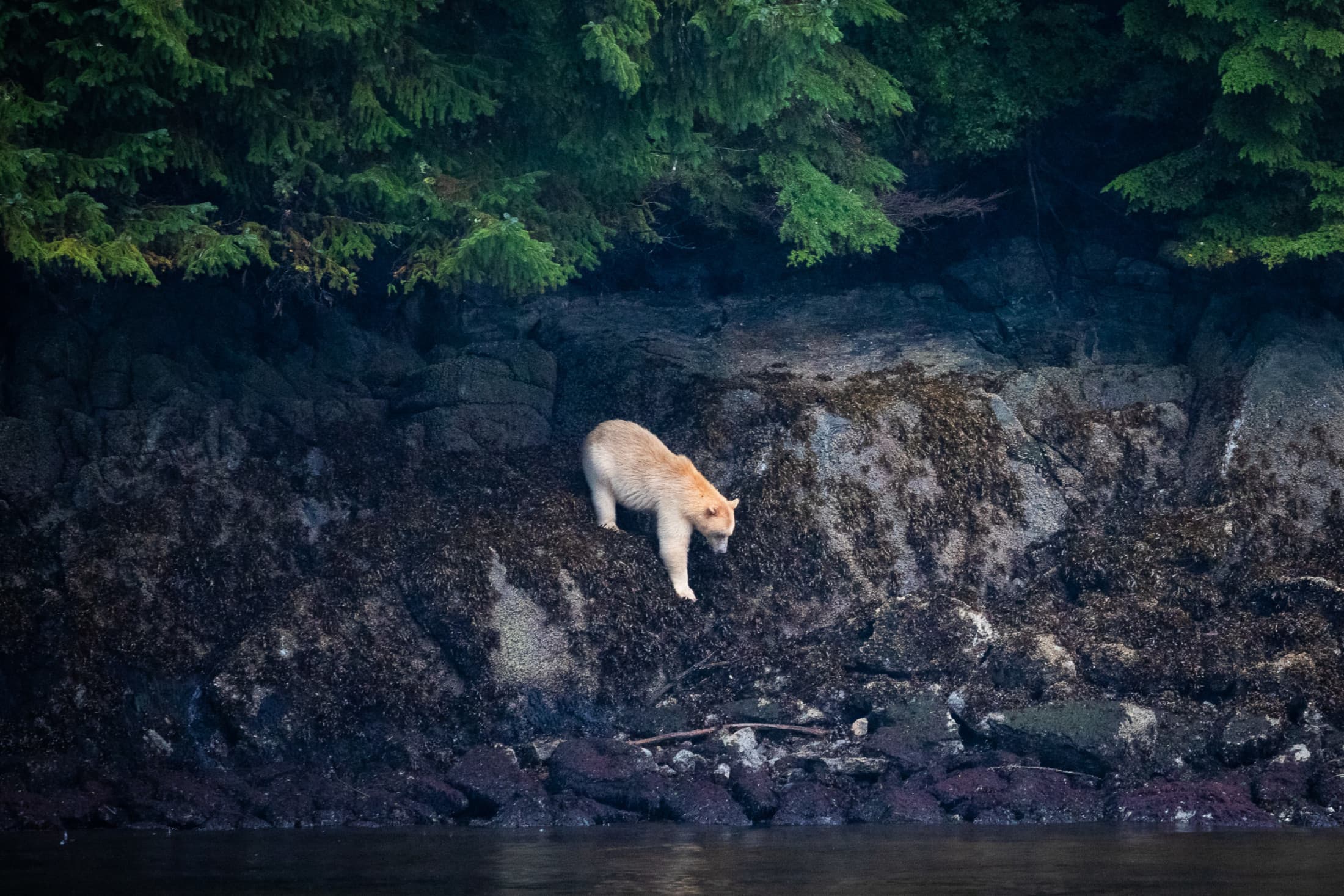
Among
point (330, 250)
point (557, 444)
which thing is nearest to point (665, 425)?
point (557, 444)

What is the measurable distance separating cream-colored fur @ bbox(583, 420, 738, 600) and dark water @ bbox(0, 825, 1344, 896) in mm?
3762

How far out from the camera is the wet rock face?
1249cm

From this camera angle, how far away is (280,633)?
13758 millimetres

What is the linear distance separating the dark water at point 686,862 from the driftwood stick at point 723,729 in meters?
1.71

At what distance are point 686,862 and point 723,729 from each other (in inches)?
143

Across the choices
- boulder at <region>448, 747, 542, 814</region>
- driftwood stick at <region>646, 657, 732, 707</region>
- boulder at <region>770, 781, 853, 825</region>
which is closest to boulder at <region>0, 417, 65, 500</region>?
boulder at <region>448, 747, 542, 814</region>

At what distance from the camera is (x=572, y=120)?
13.9 m

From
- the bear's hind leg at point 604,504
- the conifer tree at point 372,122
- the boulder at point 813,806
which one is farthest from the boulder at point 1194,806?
the conifer tree at point 372,122

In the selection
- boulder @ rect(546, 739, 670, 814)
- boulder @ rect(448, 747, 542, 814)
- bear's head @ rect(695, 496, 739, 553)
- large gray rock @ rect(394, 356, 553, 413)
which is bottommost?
boulder @ rect(448, 747, 542, 814)

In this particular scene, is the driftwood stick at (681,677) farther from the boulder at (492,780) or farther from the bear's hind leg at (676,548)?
the boulder at (492,780)

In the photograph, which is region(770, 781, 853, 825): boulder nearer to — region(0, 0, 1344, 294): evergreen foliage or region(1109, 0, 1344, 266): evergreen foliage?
region(0, 0, 1344, 294): evergreen foliage

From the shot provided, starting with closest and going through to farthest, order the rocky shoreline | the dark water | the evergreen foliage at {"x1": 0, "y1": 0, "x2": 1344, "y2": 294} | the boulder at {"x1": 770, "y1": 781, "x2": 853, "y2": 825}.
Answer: the dark water < the rocky shoreline < the boulder at {"x1": 770, "y1": 781, "x2": 853, "y2": 825} < the evergreen foliage at {"x1": 0, "y1": 0, "x2": 1344, "y2": 294}

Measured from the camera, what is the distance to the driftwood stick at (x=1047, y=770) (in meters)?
12.4

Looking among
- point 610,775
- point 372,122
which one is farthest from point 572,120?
point 610,775
